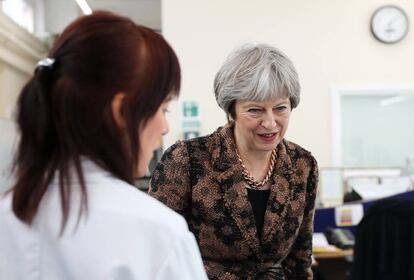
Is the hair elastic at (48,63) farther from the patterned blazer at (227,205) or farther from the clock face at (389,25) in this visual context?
the clock face at (389,25)

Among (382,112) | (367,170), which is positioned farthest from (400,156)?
(367,170)

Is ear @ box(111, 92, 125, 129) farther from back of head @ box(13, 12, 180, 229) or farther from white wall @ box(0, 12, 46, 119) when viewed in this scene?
white wall @ box(0, 12, 46, 119)

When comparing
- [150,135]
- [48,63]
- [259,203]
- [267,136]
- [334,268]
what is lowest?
[334,268]

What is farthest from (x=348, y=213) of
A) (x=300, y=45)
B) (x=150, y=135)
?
(x=150, y=135)

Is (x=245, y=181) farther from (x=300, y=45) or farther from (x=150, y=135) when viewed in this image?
(x=300, y=45)

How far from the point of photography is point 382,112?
17.0ft

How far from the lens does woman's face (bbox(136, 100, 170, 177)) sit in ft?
2.68

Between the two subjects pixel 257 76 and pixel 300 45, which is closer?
pixel 257 76

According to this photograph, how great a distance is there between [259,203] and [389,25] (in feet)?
12.8

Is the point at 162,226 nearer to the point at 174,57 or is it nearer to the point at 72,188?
the point at 72,188

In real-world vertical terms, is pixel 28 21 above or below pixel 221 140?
above

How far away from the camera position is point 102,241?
0.71m

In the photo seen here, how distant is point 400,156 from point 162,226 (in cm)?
493

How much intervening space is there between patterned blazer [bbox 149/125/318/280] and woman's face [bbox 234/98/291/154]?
2.9 inches
